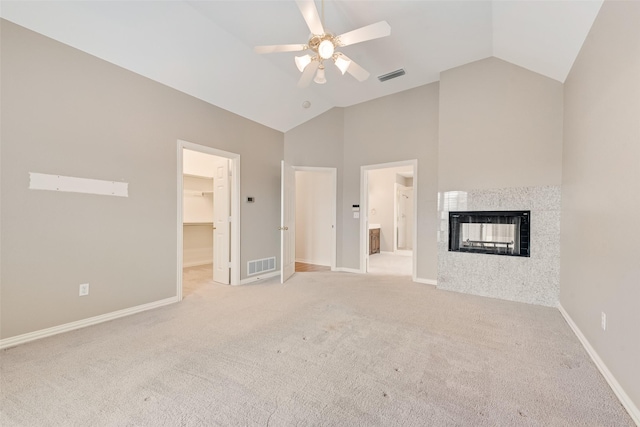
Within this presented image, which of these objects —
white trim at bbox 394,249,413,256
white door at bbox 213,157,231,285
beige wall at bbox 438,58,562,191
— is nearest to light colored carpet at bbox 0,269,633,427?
white door at bbox 213,157,231,285

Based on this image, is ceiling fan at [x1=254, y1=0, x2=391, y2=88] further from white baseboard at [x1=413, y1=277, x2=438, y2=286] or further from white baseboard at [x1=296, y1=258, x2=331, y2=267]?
white baseboard at [x1=296, y1=258, x2=331, y2=267]

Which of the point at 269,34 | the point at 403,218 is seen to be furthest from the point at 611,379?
the point at 403,218

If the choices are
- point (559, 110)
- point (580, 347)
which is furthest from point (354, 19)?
point (580, 347)

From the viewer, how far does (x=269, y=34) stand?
3035 mm

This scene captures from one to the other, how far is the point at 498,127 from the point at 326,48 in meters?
2.63

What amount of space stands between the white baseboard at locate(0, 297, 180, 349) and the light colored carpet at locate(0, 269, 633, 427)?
95 millimetres

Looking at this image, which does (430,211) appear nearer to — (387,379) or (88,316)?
(387,379)

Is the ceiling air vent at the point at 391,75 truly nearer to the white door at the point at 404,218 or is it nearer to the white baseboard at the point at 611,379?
the white baseboard at the point at 611,379

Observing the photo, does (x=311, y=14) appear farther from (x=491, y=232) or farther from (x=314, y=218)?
(x=314, y=218)

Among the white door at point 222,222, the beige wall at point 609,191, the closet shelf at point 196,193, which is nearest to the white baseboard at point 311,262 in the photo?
the white door at point 222,222

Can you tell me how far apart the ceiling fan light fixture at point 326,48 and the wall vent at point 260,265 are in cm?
322

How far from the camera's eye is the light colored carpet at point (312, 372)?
55.7 inches

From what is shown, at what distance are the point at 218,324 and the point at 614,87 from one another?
12.1 ft

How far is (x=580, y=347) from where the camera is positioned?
2.14m
